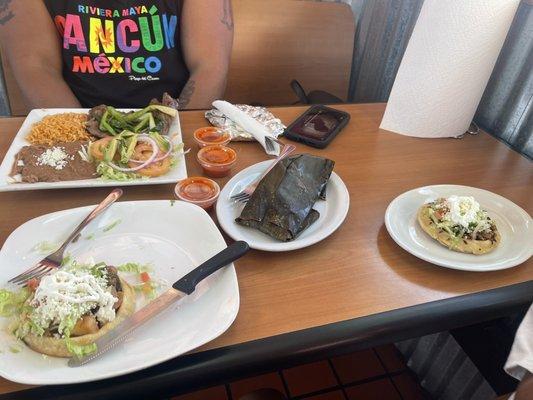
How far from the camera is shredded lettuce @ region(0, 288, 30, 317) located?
26.6 inches

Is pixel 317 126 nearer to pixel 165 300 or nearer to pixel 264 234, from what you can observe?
pixel 264 234

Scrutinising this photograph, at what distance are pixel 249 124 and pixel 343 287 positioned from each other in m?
0.63

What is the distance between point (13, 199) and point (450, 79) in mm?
1248

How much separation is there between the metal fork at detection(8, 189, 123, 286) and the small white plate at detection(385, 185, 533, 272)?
63 centimetres

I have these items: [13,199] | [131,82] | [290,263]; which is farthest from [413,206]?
[131,82]

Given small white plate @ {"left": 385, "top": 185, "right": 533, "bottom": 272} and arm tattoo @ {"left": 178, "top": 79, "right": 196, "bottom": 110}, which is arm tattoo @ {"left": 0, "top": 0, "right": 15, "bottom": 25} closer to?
arm tattoo @ {"left": 178, "top": 79, "right": 196, "bottom": 110}

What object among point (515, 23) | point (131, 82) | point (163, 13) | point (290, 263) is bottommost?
point (131, 82)

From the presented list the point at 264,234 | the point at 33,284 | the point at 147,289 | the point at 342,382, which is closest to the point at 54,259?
the point at 33,284

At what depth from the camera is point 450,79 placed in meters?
1.23

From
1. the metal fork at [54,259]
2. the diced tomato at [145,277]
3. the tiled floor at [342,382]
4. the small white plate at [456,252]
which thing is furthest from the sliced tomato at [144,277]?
the tiled floor at [342,382]

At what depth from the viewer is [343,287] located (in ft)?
2.62

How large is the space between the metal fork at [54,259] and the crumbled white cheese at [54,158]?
0.22m

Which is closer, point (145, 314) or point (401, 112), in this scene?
point (145, 314)

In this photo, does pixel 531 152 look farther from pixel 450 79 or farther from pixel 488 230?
pixel 488 230
